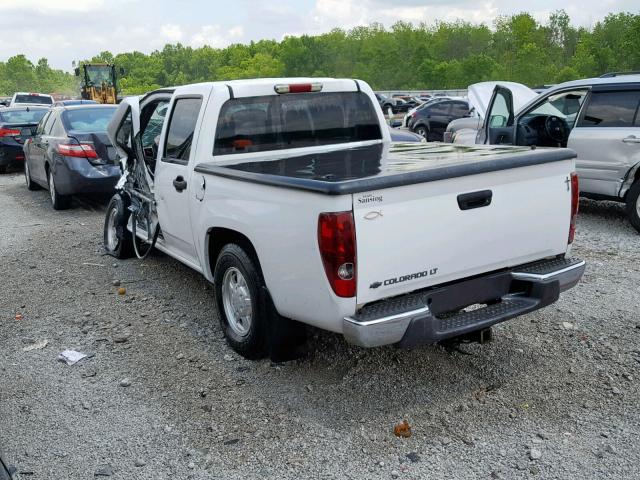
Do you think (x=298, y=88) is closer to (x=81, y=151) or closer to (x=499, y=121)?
(x=499, y=121)

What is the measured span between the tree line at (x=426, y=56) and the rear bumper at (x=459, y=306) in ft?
262

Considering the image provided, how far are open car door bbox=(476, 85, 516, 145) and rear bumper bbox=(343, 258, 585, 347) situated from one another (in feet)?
17.5

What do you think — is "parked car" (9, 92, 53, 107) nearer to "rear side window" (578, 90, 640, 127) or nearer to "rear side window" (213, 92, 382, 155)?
"rear side window" (578, 90, 640, 127)

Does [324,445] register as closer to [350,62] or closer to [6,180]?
[6,180]

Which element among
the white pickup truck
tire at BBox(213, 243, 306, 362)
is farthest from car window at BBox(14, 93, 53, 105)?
tire at BBox(213, 243, 306, 362)

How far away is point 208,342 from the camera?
502cm

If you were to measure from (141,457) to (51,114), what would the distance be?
9233mm

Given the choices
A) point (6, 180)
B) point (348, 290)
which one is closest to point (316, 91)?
point (348, 290)

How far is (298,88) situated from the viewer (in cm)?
526

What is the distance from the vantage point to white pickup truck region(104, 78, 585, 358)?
3479mm

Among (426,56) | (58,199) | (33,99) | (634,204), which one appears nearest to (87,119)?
(58,199)

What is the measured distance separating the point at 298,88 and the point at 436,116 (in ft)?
67.2

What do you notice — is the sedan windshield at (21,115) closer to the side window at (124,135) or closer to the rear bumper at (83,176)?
the rear bumper at (83,176)

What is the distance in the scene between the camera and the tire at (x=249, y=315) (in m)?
4.20
